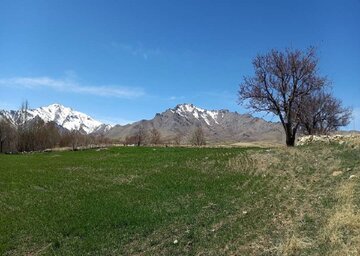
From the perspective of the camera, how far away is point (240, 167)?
26.4 meters

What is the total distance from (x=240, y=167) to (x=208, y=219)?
1147cm

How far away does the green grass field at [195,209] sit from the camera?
41.2 ft

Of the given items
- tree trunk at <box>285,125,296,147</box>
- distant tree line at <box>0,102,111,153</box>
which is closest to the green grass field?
tree trunk at <box>285,125,296,147</box>

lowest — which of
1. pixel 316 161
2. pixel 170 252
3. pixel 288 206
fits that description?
pixel 170 252

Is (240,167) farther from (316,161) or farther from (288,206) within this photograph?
(288,206)

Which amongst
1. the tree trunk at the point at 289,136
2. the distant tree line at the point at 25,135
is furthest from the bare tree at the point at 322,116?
the distant tree line at the point at 25,135

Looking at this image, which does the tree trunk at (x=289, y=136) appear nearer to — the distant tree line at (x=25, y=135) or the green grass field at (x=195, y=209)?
the green grass field at (x=195, y=209)

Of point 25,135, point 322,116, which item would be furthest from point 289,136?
point 25,135

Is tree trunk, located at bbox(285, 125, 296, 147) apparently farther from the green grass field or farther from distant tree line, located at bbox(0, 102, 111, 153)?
distant tree line, located at bbox(0, 102, 111, 153)

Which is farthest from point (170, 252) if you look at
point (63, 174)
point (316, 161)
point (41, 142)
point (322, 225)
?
point (41, 142)

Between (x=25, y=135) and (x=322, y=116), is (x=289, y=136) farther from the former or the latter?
(x=25, y=135)

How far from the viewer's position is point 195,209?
55.5 feet

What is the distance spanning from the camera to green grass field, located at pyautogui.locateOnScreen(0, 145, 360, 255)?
1255 centimetres

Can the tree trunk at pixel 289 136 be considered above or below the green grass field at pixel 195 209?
above
